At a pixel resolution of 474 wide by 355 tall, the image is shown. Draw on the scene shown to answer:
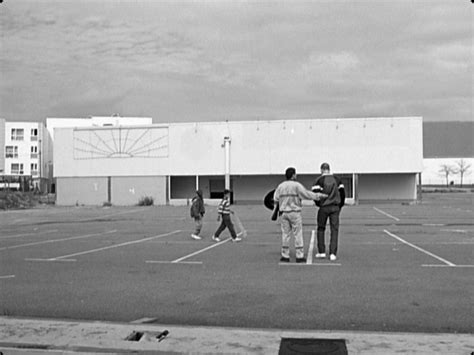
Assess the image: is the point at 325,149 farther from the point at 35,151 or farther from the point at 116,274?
the point at 35,151

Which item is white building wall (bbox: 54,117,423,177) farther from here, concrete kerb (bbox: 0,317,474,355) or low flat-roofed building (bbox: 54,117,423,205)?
concrete kerb (bbox: 0,317,474,355)

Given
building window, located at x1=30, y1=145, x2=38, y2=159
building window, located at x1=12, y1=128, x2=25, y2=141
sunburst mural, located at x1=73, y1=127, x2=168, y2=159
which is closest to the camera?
sunburst mural, located at x1=73, y1=127, x2=168, y2=159

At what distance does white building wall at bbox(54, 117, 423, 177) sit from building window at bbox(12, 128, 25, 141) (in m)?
44.7

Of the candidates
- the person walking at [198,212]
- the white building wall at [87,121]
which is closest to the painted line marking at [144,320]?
the person walking at [198,212]

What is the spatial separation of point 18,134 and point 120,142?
47.2m

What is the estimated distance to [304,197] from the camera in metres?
12.1

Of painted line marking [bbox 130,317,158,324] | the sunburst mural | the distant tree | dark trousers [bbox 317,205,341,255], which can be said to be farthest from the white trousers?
the distant tree

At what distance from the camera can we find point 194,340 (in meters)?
6.12

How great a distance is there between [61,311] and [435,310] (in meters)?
4.80

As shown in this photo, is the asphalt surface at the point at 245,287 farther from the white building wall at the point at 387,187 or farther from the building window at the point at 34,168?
the building window at the point at 34,168

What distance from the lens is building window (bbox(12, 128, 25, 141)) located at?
3649 inches

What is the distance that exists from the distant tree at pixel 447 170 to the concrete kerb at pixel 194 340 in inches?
3948

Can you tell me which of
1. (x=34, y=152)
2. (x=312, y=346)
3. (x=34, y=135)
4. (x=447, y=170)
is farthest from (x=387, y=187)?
(x=34, y=135)

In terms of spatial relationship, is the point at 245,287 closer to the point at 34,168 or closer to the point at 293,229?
the point at 293,229
